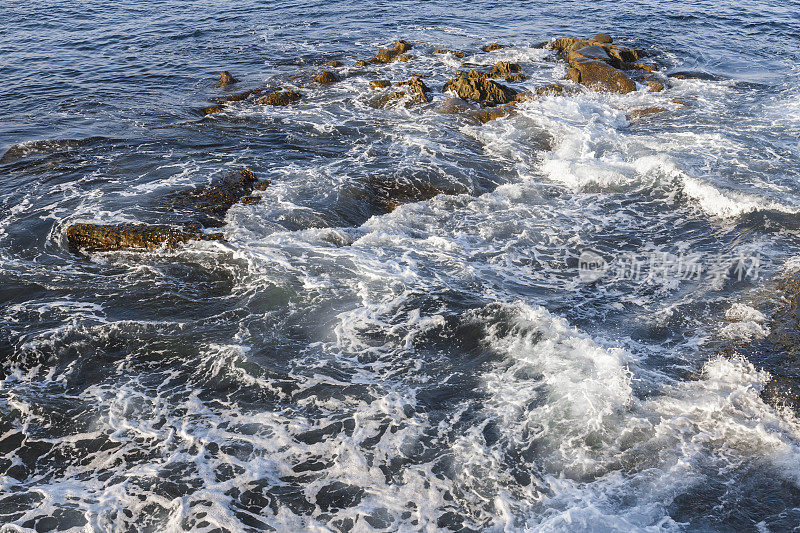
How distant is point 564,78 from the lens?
19.6 m

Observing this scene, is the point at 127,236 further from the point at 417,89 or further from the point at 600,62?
the point at 600,62

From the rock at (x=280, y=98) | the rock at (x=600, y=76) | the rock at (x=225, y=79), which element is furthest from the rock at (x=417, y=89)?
the rock at (x=225, y=79)

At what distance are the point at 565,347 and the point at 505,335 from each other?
3.04 ft

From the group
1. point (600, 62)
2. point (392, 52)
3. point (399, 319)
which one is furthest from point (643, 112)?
point (399, 319)

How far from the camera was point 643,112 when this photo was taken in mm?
17266

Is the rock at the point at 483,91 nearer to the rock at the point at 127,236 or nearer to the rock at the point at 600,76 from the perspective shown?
the rock at the point at 600,76

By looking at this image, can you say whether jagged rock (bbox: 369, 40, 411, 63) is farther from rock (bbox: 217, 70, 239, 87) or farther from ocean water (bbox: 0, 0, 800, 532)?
rock (bbox: 217, 70, 239, 87)

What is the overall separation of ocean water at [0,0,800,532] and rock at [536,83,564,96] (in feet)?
2.19

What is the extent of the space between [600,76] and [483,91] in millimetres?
4460

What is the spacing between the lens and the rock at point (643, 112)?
1709 cm

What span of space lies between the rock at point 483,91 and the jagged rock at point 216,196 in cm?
762

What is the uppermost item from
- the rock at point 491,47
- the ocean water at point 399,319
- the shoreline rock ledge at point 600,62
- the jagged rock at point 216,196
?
the rock at point 491,47

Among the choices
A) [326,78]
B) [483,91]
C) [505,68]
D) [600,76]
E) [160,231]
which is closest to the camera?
[160,231]

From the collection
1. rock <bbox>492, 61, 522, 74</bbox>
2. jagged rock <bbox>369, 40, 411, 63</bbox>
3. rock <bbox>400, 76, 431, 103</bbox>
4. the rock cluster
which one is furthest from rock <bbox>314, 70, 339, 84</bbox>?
the rock cluster
